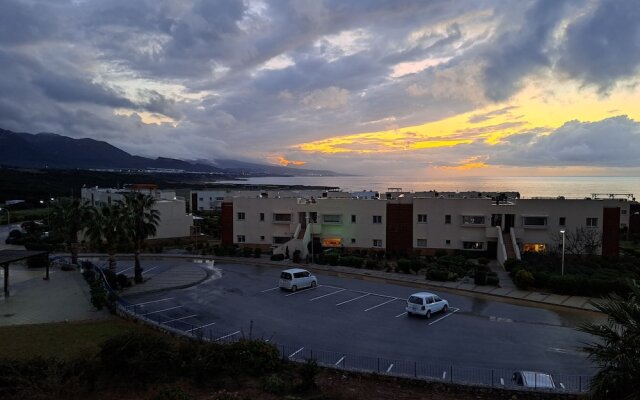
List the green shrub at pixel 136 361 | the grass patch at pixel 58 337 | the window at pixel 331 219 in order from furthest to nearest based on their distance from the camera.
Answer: the window at pixel 331 219 < the grass patch at pixel 58 337 < the green shrub at pixel 136 361

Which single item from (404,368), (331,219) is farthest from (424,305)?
(331,219)

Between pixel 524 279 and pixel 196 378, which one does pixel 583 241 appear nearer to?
pixel 524 279

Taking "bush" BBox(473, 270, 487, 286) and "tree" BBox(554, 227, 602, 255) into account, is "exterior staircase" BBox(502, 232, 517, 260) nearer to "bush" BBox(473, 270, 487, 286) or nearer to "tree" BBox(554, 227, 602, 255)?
"tree" BBox(554, 227, 602, 255)

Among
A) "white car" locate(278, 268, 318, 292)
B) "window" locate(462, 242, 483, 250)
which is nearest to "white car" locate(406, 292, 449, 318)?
"white car" locate(278, 268, 318, 292)

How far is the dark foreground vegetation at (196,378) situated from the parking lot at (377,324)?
93.6 inches

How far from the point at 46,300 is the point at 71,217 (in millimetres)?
11146

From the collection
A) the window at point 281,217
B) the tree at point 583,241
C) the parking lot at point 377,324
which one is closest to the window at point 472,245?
the tree at point 583,241

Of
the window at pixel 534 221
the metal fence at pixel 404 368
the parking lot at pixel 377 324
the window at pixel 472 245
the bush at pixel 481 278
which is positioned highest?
the window at pixel 534 221

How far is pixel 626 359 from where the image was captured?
35.7ft

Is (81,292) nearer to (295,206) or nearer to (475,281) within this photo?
(295,206)

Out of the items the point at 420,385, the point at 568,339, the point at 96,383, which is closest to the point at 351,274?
the point at 568,339

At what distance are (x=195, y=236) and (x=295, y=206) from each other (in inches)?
596

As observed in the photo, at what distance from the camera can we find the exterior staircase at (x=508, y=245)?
137ft

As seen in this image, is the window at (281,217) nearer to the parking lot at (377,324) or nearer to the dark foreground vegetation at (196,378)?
the parking lot at (377,324)
